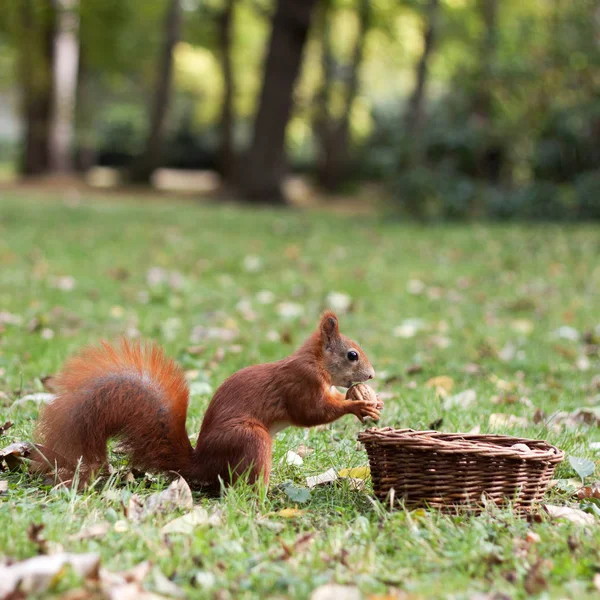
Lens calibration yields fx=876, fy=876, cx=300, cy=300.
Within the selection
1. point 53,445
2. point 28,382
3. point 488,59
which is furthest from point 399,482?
point 488,59

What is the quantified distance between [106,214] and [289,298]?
19.3ft

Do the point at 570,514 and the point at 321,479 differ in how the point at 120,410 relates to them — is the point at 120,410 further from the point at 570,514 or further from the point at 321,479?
the point at 570,514

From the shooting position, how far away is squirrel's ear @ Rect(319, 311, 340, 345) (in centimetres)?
262

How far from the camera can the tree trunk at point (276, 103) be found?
45.5 ft

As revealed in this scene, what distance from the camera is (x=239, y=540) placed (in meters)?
2.15

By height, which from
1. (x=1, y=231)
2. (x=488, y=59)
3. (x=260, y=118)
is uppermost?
(x=488, y=59)

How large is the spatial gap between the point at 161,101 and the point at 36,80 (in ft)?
8.96

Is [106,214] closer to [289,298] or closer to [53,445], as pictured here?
[289,298]

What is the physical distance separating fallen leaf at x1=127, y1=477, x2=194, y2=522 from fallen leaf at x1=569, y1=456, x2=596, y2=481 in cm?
119

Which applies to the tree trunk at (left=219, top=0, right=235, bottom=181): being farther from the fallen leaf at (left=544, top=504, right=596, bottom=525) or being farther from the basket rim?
the fallen leaf at (left=544, top=504, right=596, bottom=525)

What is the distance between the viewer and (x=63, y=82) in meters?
19.4

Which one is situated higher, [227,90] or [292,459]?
[227,90]

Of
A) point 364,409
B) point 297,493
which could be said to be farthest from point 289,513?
point 364,409

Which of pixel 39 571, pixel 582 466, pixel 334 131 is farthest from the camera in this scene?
pixel 334 131
